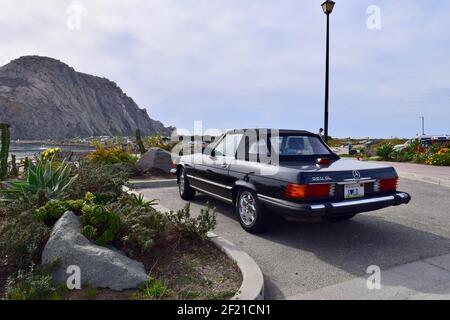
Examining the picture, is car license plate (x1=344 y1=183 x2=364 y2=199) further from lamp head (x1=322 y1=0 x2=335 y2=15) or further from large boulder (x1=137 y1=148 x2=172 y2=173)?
lamp head (x1=322 y1=0 x2=335 y2=15)

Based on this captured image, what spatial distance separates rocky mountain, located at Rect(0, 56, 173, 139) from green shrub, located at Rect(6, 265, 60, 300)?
108m

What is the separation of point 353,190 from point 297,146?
127 centimetres

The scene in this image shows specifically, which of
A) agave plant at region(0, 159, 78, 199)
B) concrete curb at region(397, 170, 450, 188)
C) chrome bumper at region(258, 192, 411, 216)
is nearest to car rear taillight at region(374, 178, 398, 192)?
chrome bumper at region(258, 192, 411, 216)

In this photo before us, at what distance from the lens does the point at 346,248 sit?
4.49m

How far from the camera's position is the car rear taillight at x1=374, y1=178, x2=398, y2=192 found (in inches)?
187

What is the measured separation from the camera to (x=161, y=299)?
2.92m

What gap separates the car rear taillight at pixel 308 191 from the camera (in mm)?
4191

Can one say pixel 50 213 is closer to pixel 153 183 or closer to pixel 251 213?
pixel 251 213

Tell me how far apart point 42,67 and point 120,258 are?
139797 millimetres

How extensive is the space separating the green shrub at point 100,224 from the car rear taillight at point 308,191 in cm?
204
